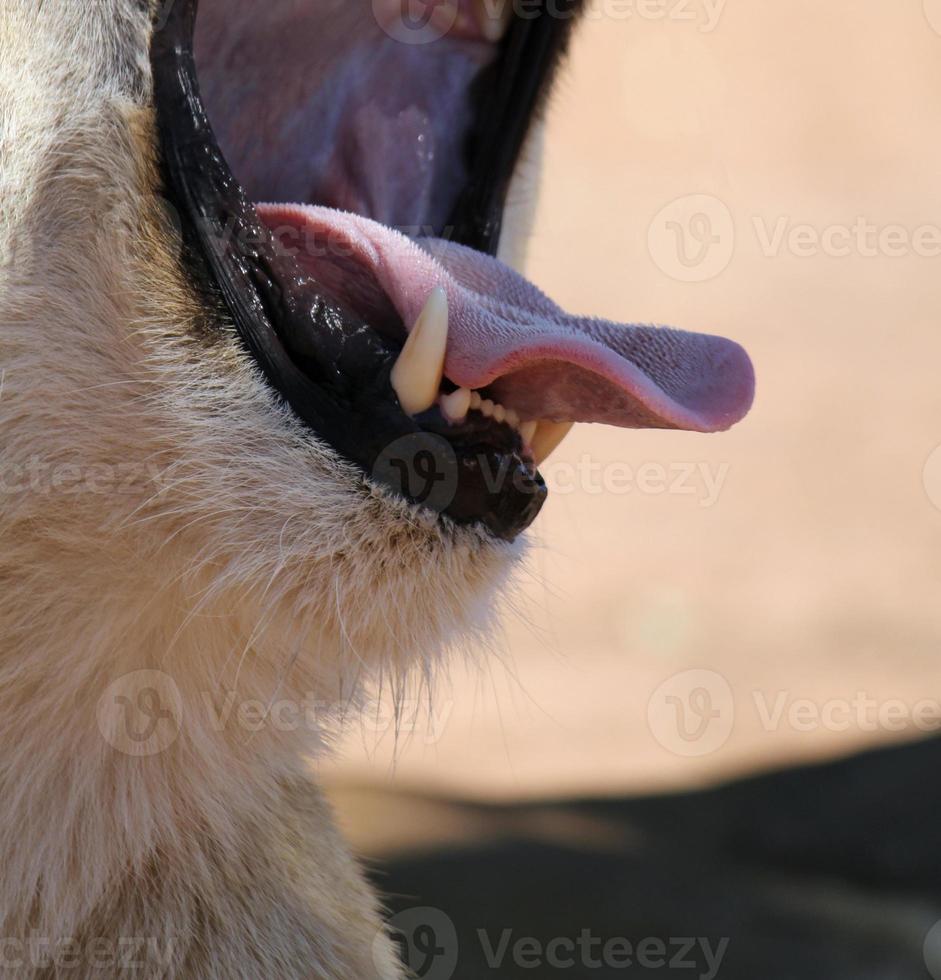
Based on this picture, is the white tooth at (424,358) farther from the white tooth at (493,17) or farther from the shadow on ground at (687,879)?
the shadow on ground at (687,879)

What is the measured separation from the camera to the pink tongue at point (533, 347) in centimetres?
176

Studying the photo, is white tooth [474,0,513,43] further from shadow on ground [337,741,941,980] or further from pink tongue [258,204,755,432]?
shadow on ground [337,741,941,980]

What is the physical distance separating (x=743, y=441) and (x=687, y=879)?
3525 millimetres

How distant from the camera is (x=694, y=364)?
6.31ft

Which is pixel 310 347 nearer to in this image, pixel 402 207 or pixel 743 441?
pixel 402 207

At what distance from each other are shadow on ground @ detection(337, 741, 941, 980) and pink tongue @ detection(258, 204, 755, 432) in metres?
1.54

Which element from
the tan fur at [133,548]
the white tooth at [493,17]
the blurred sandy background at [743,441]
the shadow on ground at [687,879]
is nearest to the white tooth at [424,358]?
the tan fur at [133,548]

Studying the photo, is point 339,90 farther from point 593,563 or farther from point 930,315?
point 930,315

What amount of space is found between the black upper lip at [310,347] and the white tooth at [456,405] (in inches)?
0.6

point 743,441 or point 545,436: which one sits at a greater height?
point 545,436

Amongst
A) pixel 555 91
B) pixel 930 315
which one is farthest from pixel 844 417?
pixel 555 91

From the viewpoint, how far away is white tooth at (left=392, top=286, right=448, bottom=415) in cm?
169

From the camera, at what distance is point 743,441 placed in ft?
23.3

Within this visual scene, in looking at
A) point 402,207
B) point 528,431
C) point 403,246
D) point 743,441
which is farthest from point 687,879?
point 743,441
